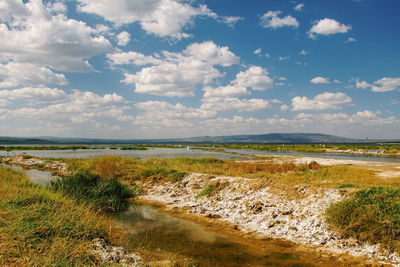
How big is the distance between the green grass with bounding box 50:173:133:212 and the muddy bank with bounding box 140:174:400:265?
1.87 m

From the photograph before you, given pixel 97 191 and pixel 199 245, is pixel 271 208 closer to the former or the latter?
pixel 199 245

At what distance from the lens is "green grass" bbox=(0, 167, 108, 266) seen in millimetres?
6586

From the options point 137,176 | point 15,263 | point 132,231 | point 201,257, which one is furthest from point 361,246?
point 137,176

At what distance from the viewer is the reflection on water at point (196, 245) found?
9094mm

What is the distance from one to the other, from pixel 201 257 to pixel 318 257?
156 inches

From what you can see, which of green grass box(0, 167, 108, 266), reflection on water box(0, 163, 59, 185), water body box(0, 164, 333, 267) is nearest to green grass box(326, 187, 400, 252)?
water body box(0, 164, 333, 267)

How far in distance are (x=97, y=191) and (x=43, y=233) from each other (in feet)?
28.6

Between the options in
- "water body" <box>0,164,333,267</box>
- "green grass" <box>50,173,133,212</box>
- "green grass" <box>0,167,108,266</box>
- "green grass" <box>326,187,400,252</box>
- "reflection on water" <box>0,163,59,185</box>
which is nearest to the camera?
"green grass" <box>0,167,108,266</box>

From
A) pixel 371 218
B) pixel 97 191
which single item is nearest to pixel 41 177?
pixel 97 191

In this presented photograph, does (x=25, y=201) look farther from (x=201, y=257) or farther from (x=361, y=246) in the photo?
(x=361, y=246)

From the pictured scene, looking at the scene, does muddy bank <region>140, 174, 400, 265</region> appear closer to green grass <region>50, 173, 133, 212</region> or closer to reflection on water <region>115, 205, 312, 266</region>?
reflection on water <region>115, 205, 312, 266</region>

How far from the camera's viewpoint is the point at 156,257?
8938 millimetres

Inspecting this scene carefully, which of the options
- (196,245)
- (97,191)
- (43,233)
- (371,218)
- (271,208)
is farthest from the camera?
(97,191)

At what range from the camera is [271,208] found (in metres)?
13.9
